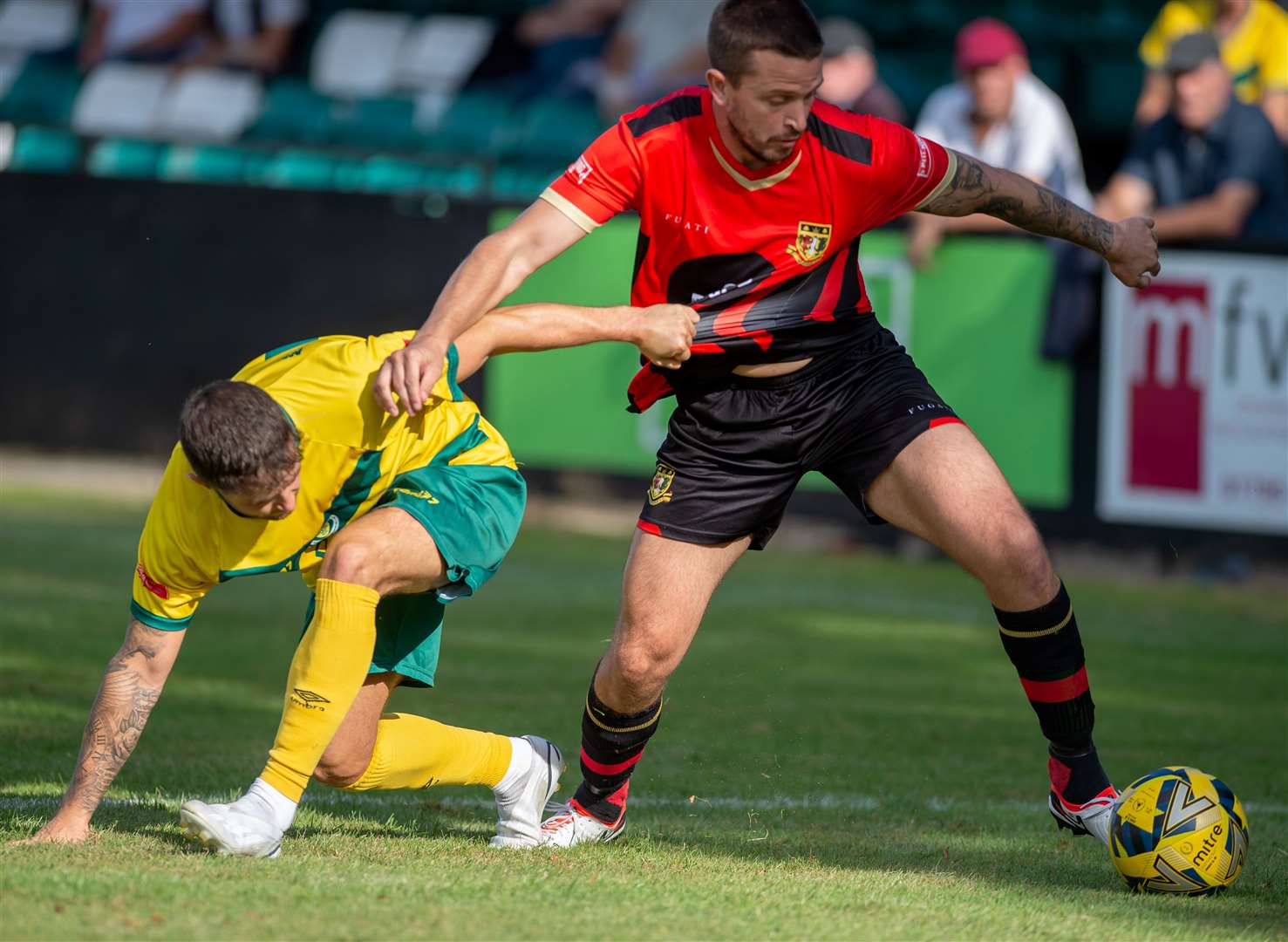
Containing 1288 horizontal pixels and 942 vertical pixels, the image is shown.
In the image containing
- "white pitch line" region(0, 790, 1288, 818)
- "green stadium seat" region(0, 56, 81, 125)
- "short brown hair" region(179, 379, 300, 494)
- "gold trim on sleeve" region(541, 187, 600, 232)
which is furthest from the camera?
"green stadium seat" region(0, 56, 81, 125)

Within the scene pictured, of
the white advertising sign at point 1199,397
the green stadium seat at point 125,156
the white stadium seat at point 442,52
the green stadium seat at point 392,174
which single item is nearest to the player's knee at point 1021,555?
the white advertising sign at point 1199,397

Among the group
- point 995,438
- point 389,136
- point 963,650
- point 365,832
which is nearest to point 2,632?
point 365,832

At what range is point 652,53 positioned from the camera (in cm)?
1356

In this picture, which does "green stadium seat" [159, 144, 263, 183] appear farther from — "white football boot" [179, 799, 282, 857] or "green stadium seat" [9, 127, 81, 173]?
"white football boot" [179, 799, 282, 857]

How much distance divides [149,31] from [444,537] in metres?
12.2

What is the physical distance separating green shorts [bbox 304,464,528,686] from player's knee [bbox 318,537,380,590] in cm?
18

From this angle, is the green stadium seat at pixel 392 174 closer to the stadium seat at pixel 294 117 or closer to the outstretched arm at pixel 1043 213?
the stadium seat at pixel 294 117

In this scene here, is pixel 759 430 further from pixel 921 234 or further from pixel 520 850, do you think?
Answer: pixel 921 234

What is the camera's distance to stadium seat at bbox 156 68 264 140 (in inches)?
579

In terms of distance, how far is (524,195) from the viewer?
Result: 40.3 ft

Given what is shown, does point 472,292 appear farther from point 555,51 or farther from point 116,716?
point 555,51

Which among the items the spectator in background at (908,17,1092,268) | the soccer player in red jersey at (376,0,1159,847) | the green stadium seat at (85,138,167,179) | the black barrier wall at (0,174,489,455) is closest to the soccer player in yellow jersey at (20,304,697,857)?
the soccer player in red jersey at (376,0,1159,847)

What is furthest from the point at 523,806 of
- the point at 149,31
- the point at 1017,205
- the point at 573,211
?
the point at 149,31

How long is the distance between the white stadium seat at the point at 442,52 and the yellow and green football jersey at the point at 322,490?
10.4 meters
